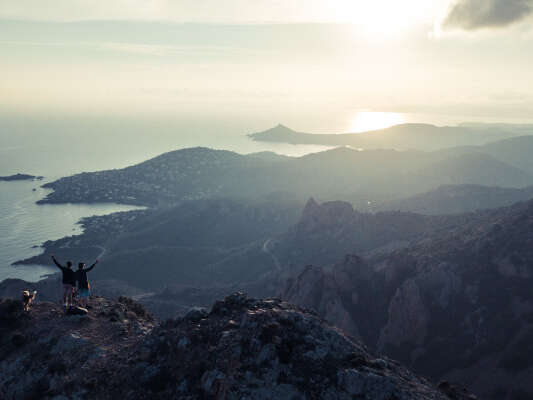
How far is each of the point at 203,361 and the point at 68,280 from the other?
1042 centimetres

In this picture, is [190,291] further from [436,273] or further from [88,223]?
[88,223]

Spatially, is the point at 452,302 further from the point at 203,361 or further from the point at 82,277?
the point at 82,277

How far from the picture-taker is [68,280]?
25.7 metres

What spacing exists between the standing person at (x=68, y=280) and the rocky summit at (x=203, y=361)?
1.99 meters

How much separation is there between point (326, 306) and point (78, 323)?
50.0 meters

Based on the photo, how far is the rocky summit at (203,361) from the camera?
19.6 meters

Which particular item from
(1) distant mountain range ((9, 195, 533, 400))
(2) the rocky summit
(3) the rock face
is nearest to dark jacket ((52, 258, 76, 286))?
(2) the rocky summit

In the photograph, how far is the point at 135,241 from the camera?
15838 cm

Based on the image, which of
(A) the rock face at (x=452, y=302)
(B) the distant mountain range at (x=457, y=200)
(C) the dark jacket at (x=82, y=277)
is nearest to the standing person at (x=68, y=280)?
(C) the dark jacket at (x=82, y=277)

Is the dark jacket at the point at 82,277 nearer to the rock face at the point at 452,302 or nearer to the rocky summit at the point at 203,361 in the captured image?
the rocky summit at the point at 203,361

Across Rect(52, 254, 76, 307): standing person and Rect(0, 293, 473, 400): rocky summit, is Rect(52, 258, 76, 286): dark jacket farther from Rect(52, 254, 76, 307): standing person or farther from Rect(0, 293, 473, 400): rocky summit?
Rect(0, 293, 473, 400): rocky summit

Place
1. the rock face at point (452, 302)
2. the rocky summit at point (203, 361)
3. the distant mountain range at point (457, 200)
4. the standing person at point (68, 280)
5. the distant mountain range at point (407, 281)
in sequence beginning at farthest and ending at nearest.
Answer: the distant mountain range at point (457, 200)
the distant mountain range at point (407, 281)
the rock face at point (452, 302)
the standing person at point (68, 280)
the rocky summit at point (203, 361)

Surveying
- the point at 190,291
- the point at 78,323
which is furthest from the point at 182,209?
the point at 78,323

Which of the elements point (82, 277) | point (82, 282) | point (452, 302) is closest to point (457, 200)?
point (452, 302)
